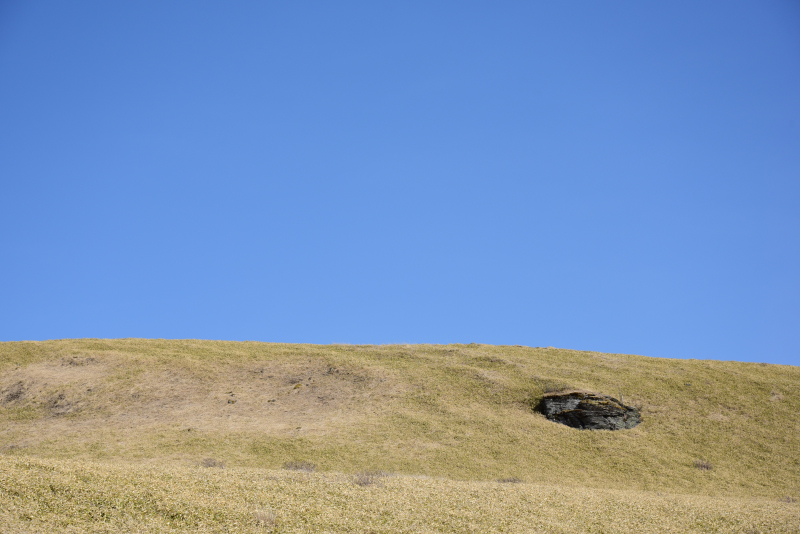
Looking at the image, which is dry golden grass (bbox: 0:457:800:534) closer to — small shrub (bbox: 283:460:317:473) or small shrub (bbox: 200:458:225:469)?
A: small shrub (bbox: 283:460:317:473)

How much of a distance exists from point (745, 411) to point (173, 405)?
36.8 meters

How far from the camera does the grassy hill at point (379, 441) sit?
1688 centimetres

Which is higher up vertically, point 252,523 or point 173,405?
point 173,405

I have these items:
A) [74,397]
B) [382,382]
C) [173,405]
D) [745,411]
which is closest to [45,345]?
[74,397]

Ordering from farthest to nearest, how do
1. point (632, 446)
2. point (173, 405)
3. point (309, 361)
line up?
point (309, 361), point (173, 405), point (632, 446)

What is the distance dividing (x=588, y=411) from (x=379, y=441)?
13.5 metres

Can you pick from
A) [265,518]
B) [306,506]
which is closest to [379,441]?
[306,506]

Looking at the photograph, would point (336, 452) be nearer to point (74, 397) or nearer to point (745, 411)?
point (74, 397)

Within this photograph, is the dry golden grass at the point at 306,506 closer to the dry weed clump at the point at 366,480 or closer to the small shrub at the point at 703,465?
the dry weed clump at the point at 366,480

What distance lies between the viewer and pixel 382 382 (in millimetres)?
40312

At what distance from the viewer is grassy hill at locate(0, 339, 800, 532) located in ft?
55.4

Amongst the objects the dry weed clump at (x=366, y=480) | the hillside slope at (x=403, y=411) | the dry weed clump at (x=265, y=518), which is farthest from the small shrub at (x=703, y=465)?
the dry weed clump at (x=265, y=518)

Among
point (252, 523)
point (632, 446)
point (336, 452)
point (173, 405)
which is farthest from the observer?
point (173, 405)

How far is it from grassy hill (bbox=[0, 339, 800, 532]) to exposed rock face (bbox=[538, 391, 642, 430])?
2.80ft
